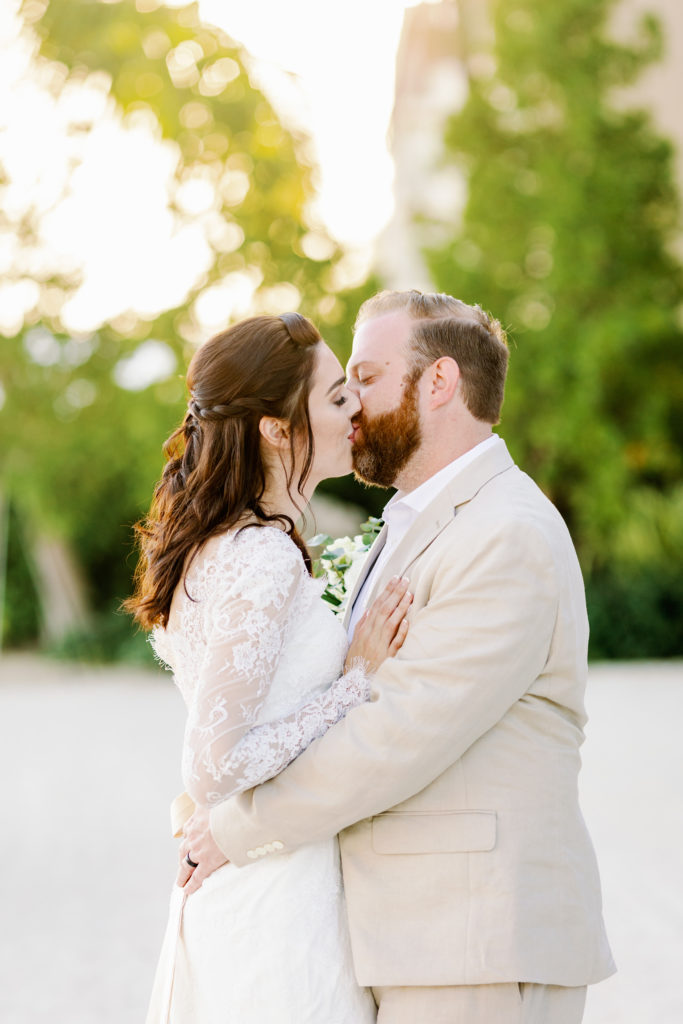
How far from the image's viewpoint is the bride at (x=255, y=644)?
242cm

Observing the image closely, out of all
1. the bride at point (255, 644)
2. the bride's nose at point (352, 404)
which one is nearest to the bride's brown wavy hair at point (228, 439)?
the bride at point (255, 644)

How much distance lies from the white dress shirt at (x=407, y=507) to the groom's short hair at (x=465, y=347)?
10cm

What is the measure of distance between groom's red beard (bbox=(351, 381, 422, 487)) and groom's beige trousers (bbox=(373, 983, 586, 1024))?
1204mm

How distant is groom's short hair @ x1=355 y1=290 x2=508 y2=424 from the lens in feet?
9.35

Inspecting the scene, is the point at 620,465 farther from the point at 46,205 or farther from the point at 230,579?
the point at 230,579

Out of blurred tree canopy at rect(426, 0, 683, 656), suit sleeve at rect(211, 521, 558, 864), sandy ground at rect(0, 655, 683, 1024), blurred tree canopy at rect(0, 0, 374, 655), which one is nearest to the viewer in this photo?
suit sleeve at rect(211, 521, 558, 864)

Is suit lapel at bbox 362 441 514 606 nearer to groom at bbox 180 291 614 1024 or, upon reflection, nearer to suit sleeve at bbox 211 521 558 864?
groom at bbox 180 291 614 1024

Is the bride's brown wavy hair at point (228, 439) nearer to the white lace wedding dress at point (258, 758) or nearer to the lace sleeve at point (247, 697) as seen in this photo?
the white lace wedding dress at point (258, 758)

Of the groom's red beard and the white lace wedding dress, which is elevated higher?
the groom's red beard

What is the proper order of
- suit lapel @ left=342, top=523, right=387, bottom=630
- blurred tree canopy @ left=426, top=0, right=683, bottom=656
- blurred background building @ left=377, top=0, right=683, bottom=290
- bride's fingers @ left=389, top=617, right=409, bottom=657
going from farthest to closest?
blurred background building @ left=377, top=0, right=683, bottom=290 → blurred tree canopy @ left=426, top=0, right=683, bottom=656 → suit lapel @ left=342, top=523, right=387, bottom=630 → bride's fingers @ left=389, top=617, right=409, bottom=657

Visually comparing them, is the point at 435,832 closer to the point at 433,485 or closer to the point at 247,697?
the point at 247,697

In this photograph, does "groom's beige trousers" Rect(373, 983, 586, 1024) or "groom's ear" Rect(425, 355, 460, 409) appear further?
"groom's ear" Rect(425, 355, 460, 409)

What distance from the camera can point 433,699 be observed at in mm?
2332

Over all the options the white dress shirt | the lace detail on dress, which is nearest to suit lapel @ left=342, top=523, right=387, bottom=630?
the white dress shirt
